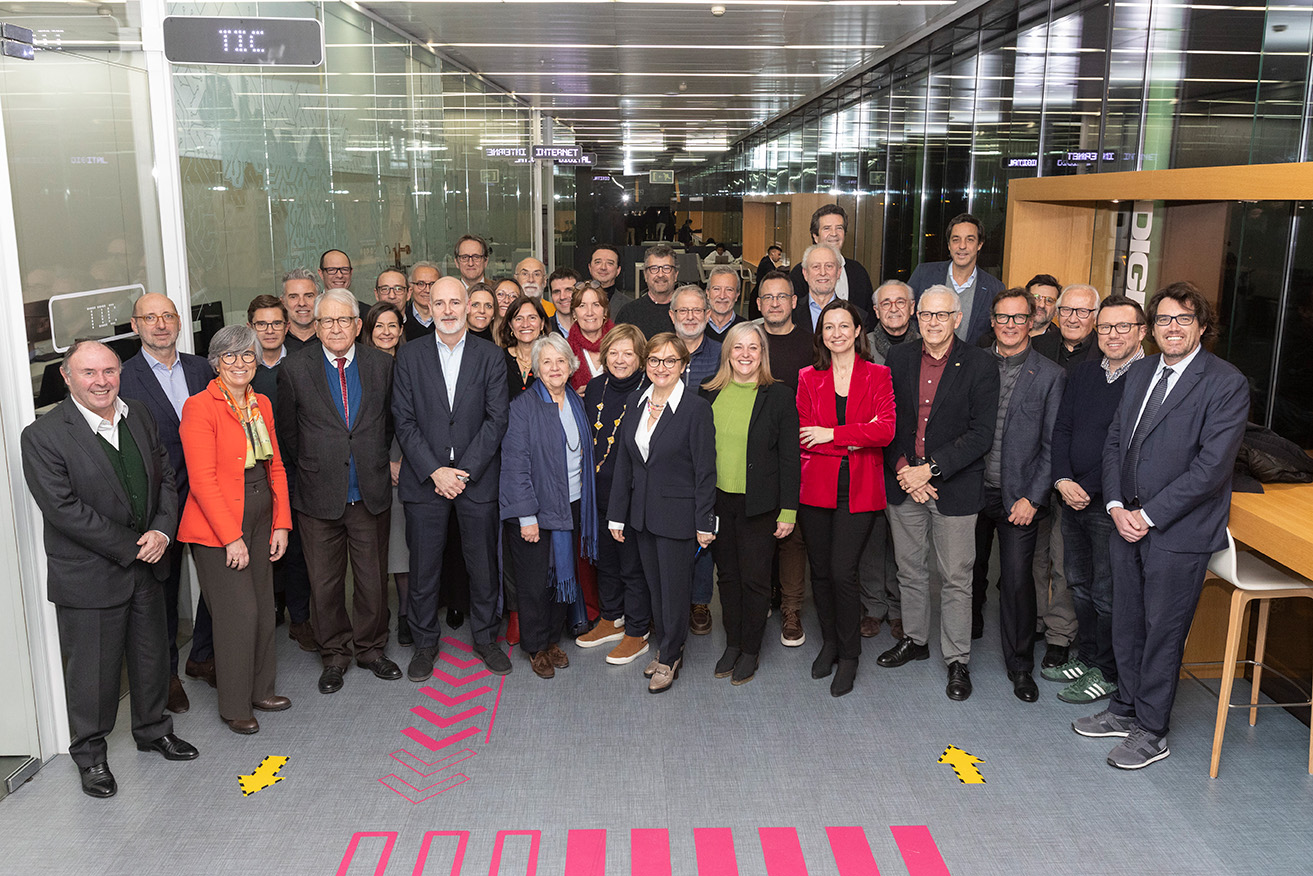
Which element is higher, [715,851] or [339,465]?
[339,465]

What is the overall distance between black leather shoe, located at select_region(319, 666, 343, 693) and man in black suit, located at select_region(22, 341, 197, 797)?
27.6 inches

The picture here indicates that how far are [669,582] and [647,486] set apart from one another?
0.49 metres

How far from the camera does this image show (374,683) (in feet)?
15.5

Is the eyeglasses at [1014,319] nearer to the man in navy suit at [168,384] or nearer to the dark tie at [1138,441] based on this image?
the dark tie at [1138,441]

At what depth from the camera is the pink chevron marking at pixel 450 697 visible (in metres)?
4.54

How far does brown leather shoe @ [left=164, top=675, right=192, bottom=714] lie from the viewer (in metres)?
4.43

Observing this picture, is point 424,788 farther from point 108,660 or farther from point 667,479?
point 667,479

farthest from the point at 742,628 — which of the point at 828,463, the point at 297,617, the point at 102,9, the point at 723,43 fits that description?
the point at 723,43

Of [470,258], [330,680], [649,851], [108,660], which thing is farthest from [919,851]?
[470,258]

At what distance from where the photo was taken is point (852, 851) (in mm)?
3395

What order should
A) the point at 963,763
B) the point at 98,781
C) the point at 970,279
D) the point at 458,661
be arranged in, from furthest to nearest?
the point at 970,279 < the point at 458,661 < the point at 963,763 < the point at 98,781

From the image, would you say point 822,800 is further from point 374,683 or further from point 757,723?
point 374,683

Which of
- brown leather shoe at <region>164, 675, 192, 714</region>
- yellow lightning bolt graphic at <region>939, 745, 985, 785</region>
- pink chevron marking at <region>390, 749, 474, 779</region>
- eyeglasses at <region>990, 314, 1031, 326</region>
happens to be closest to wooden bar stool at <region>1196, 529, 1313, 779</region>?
yellow lightning bolt graphic at <region>939, 745, 985, 785</region>

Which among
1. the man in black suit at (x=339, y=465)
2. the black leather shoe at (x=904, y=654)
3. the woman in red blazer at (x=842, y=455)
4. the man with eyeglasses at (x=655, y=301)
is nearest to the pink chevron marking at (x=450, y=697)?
the man in black suit at (x=339, y=465)
